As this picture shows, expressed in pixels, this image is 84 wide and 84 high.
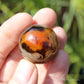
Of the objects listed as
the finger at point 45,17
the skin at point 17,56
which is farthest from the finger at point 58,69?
the finger at point 45,17

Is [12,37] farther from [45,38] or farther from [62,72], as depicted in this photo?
[62,72]

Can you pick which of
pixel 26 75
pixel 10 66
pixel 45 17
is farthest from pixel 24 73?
pixel 45 17

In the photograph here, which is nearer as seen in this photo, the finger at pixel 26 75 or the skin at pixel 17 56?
the finger at pixel 26 75

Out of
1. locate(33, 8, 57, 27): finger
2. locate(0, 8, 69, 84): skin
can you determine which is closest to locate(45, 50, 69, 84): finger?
locate(0, 8, 69, 84): skin

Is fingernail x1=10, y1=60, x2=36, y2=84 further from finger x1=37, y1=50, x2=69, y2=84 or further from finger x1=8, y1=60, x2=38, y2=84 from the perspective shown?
finger x1=37, y1=50, x2=69, y2=84

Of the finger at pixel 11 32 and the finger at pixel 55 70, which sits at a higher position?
the finger at pixel 11 32

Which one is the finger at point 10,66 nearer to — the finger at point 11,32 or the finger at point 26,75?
the finger at point 11,32

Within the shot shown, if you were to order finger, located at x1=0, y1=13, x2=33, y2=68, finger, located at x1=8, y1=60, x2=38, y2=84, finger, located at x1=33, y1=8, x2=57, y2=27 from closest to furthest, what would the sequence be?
finger, located at x1=8, y1=60, x2=38, y2=84 < finger, located at x1=0, y1=13, x2=33, y2=68 < finger, located at x1=33, y1=8, x2=57, y2=27

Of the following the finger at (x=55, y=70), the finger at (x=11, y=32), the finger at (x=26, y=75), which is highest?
the finger at (x=11, y=32)
